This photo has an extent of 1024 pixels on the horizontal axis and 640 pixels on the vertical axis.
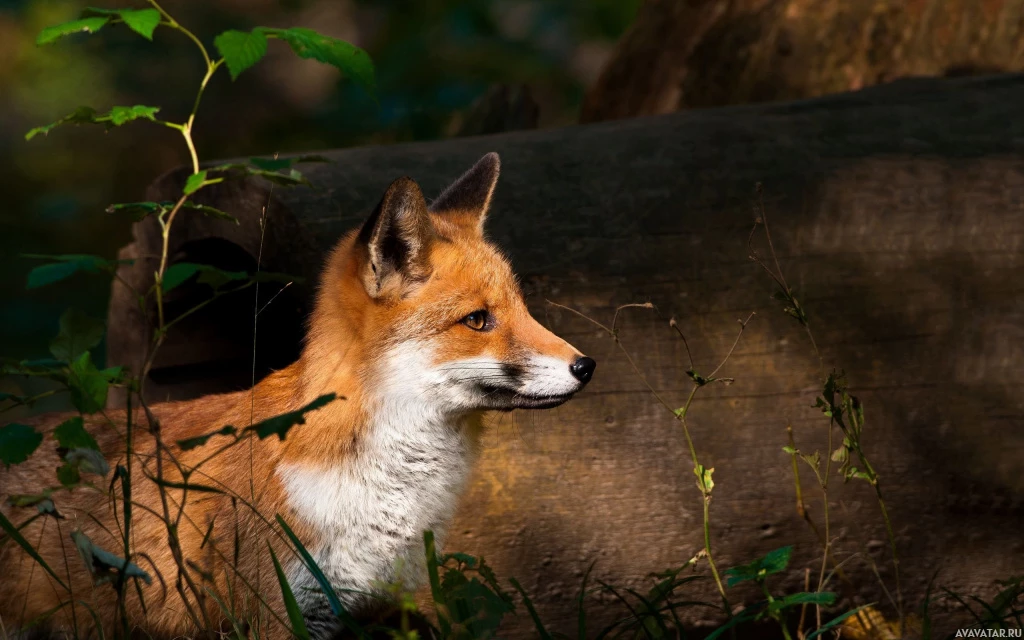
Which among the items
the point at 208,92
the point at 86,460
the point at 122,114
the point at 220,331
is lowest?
the point at 220,331

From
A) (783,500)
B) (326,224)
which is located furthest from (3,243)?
(783,500)

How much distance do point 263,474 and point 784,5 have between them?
4.01 metres

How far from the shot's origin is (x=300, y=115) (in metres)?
8.45

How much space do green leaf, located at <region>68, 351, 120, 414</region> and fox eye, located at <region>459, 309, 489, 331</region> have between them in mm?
977

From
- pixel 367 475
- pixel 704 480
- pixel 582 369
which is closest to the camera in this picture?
pixel 704 480

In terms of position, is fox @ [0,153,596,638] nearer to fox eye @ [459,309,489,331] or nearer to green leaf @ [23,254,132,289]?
fox eye @ [459,309,489,331]

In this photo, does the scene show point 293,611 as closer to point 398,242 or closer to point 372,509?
point 372,509

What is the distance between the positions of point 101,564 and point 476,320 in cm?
114

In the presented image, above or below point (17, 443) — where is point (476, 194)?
above

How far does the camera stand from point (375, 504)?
2.66 meters

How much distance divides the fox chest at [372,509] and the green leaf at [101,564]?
0.58 metres

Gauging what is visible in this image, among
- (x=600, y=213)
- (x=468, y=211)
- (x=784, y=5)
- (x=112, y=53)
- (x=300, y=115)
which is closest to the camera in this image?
(x=468, y=211)

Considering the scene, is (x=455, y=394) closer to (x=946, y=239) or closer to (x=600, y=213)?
(x=600, y=213)

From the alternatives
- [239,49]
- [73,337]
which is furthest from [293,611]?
[239,49]
